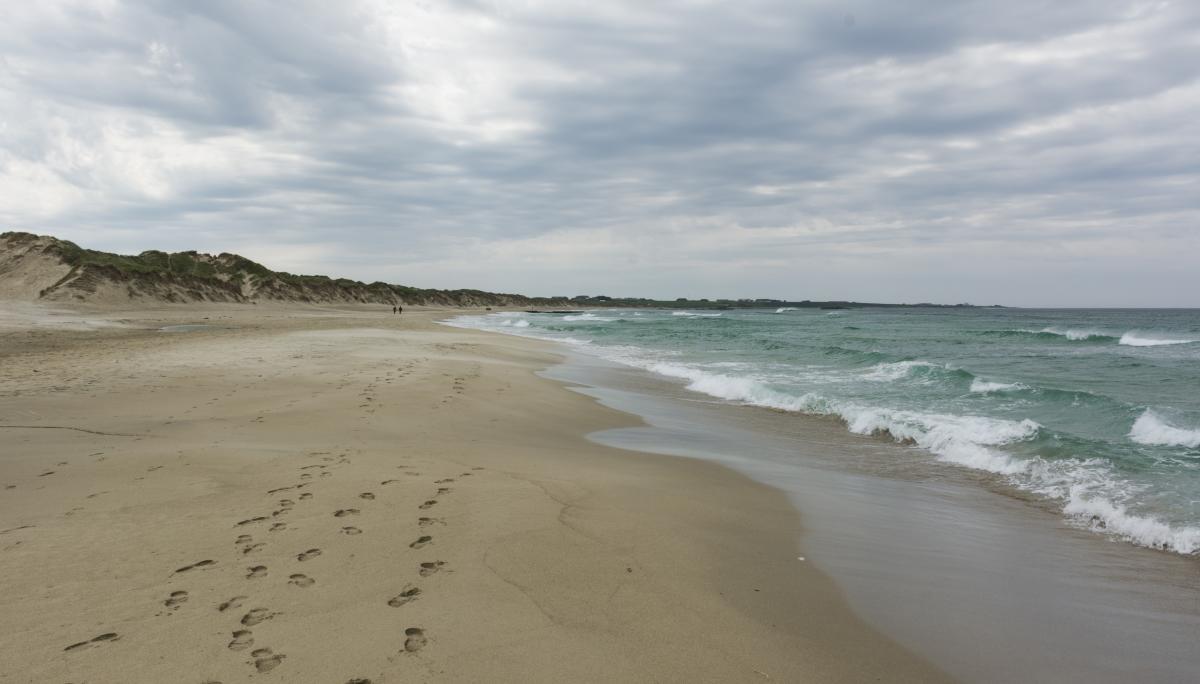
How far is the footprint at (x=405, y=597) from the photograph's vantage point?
11.2ft

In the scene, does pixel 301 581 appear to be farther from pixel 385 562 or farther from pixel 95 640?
pixel 95 640

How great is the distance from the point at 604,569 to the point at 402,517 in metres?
1.75

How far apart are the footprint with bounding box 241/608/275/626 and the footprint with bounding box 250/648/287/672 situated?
276 millimetres

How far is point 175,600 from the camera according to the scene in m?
3.32

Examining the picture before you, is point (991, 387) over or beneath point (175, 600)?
beneath

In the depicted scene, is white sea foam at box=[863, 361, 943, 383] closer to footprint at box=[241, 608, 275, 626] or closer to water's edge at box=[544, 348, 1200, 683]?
water's edge at box=[544, 348, 1200, 683]

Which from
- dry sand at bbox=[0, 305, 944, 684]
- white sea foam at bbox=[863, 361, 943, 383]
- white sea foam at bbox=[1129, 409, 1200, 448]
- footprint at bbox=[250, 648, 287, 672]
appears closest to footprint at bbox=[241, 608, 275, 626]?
dry sand at bbox=[0, 305, 944, 684]

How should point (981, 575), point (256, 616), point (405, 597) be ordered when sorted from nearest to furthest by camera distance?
point (256, 616), point (405, 597), point (981, 575)

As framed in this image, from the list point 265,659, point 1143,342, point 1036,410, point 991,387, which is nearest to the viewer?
point 265,659

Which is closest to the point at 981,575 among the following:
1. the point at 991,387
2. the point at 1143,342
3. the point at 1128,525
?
the point at 1128,525

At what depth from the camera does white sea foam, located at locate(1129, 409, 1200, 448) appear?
9336 mm

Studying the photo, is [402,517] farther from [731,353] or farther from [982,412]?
[731,353]

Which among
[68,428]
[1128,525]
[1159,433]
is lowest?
[1128,525]

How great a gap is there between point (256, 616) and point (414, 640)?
2.92 ft
